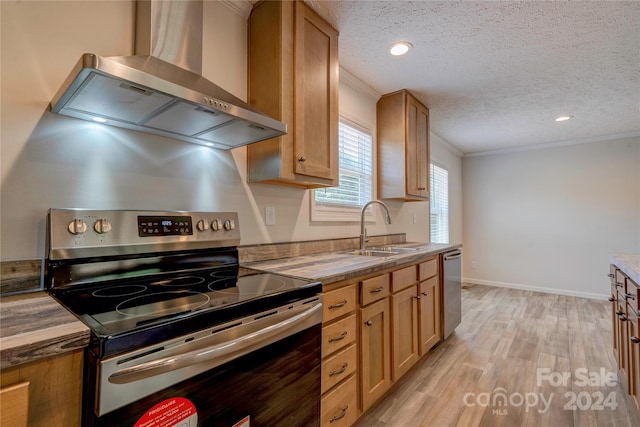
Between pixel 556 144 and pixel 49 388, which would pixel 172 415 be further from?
pixel 556 144

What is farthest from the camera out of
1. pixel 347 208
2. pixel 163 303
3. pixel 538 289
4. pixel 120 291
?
pixel 538 289

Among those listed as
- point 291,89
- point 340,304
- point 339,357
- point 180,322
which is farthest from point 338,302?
point 291,89

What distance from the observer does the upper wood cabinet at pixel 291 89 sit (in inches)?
64.4

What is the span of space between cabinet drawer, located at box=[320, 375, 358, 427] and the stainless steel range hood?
1273mm

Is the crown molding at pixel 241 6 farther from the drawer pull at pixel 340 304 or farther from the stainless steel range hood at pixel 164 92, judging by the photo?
the drawer pull at pixel 340 304

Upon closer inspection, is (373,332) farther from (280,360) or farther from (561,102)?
(561,102)

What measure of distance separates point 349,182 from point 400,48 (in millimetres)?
1093

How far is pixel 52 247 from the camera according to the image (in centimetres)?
101

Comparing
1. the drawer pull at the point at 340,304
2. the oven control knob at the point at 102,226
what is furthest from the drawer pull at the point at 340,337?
the oven control knob at the point at 102,226

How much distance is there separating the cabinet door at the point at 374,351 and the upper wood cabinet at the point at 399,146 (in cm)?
141

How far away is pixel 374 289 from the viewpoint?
167 cm

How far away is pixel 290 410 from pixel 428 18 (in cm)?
225

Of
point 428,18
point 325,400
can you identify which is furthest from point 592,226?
point 325,400

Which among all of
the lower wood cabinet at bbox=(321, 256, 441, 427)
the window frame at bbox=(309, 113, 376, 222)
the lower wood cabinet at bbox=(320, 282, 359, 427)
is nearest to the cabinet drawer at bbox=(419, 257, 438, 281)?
the lower wood cabinet at bbox=(321, 256, 441, 427)
